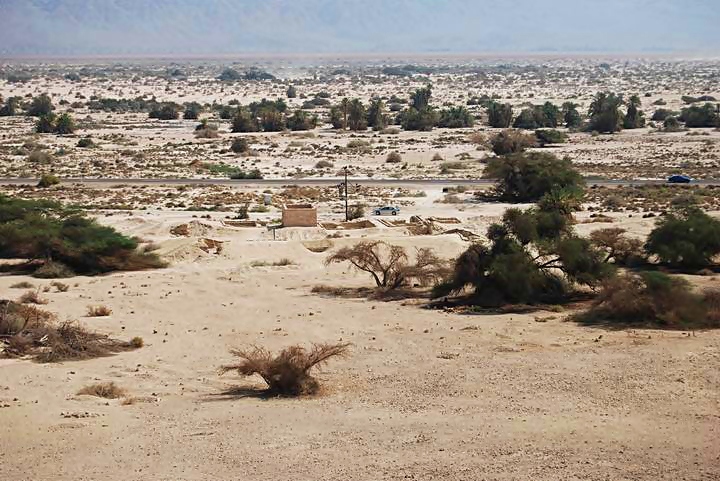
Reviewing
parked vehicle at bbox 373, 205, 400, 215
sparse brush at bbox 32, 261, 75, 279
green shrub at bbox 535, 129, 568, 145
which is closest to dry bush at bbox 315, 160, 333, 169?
green shrub at bbox 535, 129, 568, 145

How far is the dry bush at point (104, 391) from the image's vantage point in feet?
79.1

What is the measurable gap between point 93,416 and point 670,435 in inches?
444

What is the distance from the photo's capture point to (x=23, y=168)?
79188 mm

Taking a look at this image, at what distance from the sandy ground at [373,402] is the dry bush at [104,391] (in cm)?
29

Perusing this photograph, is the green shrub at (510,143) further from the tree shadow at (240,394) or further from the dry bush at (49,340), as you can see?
the tree shadow at (240,394)

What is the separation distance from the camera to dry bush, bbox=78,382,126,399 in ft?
79.1

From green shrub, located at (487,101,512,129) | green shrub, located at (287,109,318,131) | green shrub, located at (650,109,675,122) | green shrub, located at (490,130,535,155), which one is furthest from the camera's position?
green shrub, located at (650,109,675,122)

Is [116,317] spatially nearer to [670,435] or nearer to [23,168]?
[670,435]

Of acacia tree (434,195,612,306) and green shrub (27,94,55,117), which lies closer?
acacia tree (434,195,612,306)

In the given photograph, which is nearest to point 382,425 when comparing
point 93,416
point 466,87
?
point 93,416

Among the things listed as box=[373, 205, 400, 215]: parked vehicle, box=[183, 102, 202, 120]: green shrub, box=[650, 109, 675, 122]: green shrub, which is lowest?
box=[183, 102, 202, 120]: green shrub

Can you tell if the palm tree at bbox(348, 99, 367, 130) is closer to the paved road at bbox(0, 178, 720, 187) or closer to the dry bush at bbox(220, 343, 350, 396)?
the paved road at bbox(0, 178, 720, 187)

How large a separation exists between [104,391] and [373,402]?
237 inches

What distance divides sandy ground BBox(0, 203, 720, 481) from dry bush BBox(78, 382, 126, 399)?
29 centimetres
